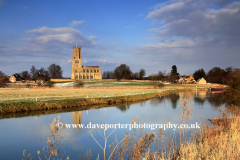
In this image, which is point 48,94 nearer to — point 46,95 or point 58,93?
point 46,95

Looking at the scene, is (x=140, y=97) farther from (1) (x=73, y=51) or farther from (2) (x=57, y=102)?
(1) (x=73, y=51)

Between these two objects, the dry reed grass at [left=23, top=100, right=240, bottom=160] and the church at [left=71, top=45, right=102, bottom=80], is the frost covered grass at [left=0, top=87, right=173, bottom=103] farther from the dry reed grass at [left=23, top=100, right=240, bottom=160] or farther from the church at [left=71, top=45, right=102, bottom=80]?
the church at [left=71, top=45, right=102, bottom=80]

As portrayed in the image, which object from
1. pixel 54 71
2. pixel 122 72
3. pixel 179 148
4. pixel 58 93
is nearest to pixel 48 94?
pixel 58 93

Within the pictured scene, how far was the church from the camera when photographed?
123m

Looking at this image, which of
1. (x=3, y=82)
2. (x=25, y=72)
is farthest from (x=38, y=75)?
(x=3, y=82)

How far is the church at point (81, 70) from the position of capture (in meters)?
123

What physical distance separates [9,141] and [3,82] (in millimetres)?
43822

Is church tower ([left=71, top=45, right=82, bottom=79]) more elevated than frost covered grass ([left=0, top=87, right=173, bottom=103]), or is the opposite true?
church tower ([left=71, top=45, right=82, bottom=79])

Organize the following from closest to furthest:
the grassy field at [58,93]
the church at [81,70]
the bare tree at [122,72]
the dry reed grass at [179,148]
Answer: the dry reed grass at [179,148] < the grassy field at [58,93] < the bare tree at [122,72] < the church at [81,70]

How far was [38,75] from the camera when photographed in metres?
102

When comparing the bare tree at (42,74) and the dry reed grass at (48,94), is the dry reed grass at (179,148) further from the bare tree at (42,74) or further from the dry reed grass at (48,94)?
the bare tree at (42,74)

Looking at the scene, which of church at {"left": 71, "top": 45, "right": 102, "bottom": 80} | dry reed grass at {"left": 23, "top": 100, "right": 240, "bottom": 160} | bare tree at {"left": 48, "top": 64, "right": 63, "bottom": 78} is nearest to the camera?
dry reed grass at {"left": 23, "top": 100, "right": 240, "bottom": 160}

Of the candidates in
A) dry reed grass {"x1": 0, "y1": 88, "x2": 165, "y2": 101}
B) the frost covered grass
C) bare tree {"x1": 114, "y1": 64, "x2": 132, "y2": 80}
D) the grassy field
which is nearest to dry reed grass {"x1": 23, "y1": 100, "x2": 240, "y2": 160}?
the frost covered grass

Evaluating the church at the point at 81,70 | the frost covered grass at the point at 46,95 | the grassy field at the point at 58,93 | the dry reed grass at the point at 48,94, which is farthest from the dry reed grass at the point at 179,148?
the church at the point at 81,70
